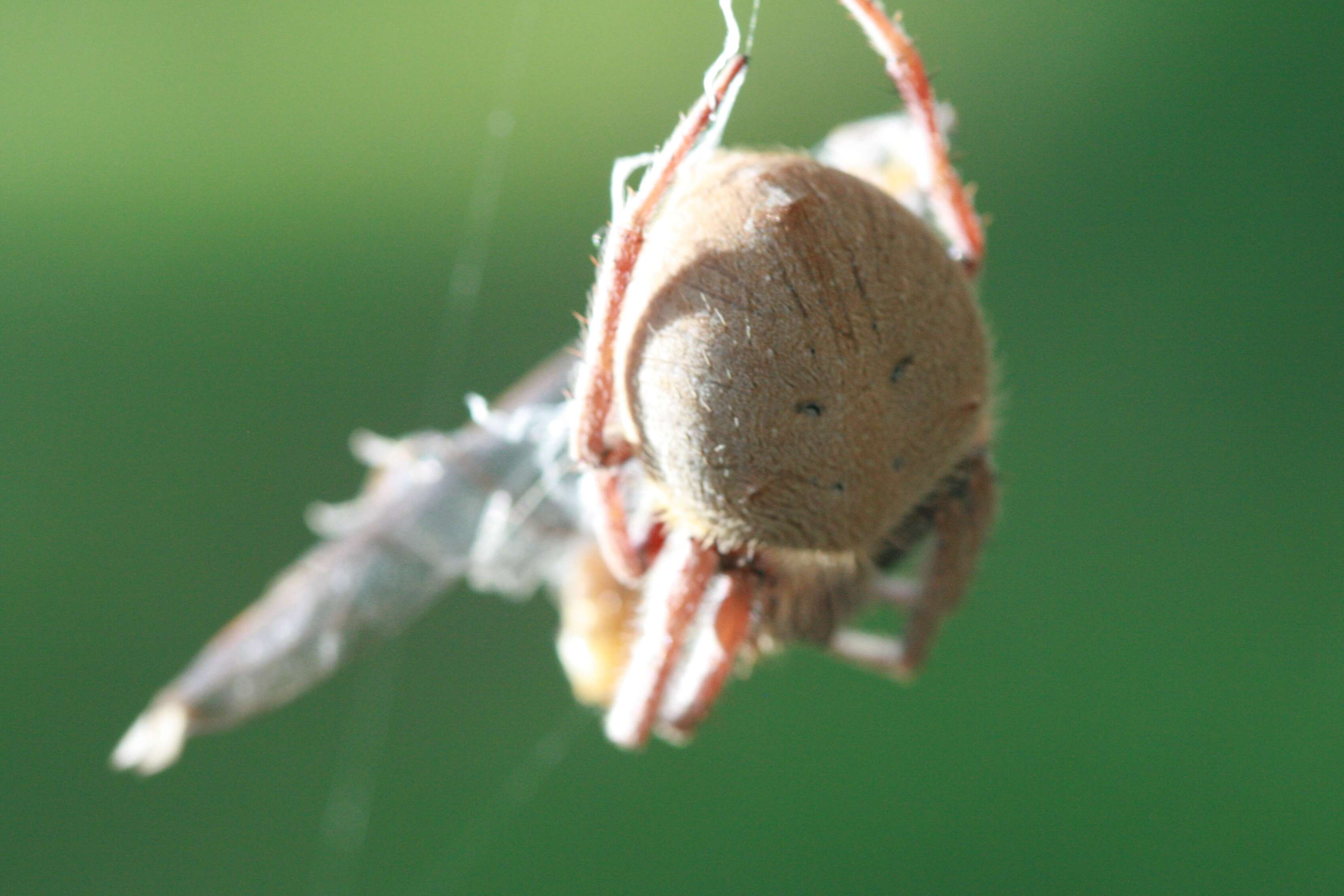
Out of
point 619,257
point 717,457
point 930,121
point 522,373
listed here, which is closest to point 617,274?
point 619,257

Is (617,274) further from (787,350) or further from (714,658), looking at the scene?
(714,658)

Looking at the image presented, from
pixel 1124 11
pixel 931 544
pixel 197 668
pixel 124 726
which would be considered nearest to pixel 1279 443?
pixel 1124 11

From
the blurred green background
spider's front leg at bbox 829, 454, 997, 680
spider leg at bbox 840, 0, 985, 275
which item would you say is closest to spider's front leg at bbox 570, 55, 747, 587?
spider leg at bbox 840, 0, 985, 275

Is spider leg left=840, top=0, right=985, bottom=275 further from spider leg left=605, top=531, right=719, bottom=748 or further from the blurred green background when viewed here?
the blurred green background

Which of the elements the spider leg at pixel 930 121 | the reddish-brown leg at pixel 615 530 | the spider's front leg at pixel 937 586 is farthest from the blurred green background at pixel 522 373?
the reddish-brown leg at pixel 615 530

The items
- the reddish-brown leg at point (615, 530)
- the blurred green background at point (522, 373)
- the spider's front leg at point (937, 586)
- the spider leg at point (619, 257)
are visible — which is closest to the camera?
the spider leg at point (619, 257)

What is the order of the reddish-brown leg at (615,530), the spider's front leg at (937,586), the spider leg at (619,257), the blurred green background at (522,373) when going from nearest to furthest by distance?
the spider leg at (619,257), the reddish-brown leg at (615,530), the spider's front leg at (937,586), the blurred green background at (522,373)

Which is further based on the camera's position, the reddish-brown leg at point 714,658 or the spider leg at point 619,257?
the reddish-brown leg at point 714,658

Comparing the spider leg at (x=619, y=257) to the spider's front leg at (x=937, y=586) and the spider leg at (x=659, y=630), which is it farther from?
the spider's front leg at (x=937, y=586)

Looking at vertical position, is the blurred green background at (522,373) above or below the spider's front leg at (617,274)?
below

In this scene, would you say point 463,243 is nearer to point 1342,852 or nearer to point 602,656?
point 602,656
